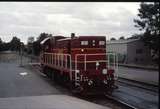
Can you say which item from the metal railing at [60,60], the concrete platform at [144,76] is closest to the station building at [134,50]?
the concrete platform at [144,76]

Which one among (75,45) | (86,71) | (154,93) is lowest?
(154,93)

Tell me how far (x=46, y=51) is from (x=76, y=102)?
14.4 metres

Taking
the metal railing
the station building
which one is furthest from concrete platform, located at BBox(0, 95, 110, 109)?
the station building

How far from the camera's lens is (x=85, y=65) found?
19.6 meters

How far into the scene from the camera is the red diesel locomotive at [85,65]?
18859mm

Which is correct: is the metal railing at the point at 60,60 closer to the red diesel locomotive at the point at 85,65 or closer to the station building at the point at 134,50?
the red diesel locomotive at the point at 85,65

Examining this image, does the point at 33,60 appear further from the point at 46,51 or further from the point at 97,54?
the point at 97,54

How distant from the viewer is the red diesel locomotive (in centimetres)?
1886

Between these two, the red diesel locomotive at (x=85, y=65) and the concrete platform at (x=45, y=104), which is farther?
the red diesel locomotive at (x=85, y=65)

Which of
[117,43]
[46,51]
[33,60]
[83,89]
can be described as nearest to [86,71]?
[83,89]

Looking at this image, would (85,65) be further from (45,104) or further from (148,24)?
(148,24)

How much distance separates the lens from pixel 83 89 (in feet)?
→ 61.4

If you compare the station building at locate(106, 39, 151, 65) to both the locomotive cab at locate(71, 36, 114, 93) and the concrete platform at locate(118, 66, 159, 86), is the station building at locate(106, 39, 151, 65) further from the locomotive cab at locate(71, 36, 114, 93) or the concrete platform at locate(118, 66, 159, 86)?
the locomotive cab at locate(71, 36, 114, 93)

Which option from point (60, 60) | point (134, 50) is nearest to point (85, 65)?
point (60, 60)
